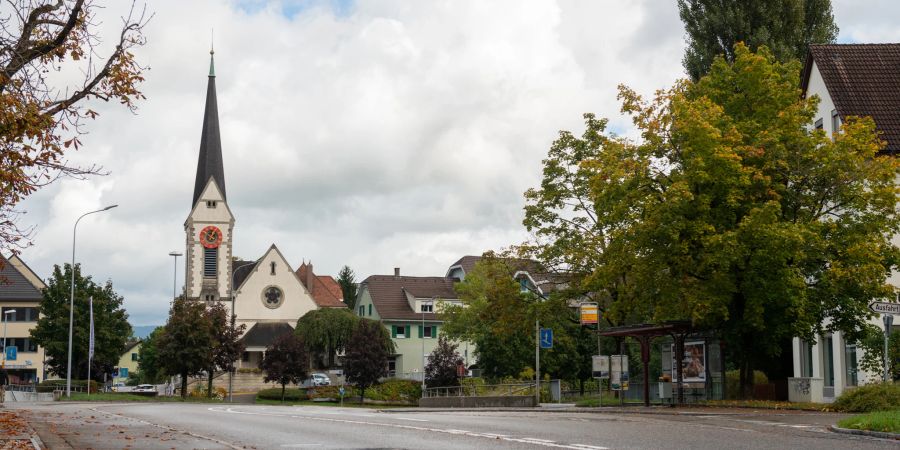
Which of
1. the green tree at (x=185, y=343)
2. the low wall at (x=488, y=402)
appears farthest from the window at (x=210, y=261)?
the low wall at (x=488, y=402)

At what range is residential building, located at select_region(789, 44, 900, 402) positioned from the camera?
4116cm

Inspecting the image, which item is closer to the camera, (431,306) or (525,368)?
(525,368)

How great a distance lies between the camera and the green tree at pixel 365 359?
82.4 meters

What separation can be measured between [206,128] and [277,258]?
13754mm

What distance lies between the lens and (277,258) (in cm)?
10650

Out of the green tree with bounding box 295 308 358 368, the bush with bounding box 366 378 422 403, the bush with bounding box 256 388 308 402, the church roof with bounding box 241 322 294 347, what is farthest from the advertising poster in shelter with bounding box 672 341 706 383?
the church roof with bounding box 241 322 294 347

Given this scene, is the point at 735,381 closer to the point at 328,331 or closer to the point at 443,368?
the point at 443,368

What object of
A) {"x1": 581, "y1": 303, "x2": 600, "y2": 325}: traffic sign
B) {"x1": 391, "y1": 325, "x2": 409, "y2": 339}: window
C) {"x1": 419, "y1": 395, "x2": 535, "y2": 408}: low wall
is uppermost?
{"x1": 391, "y1": 325, "x2": 409, "y2": 339}: window

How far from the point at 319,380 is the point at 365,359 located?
7.89m

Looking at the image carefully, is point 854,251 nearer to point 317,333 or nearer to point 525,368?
point 525,368

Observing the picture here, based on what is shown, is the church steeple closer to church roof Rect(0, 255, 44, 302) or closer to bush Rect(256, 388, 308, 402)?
church roof Rect(0, 255, 44, 302)

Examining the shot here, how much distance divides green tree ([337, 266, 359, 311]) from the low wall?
106 metres

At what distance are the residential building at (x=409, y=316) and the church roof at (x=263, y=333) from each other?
28.6 feet

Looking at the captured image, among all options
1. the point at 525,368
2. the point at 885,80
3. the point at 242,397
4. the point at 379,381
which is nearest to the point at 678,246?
the point at 885,80
